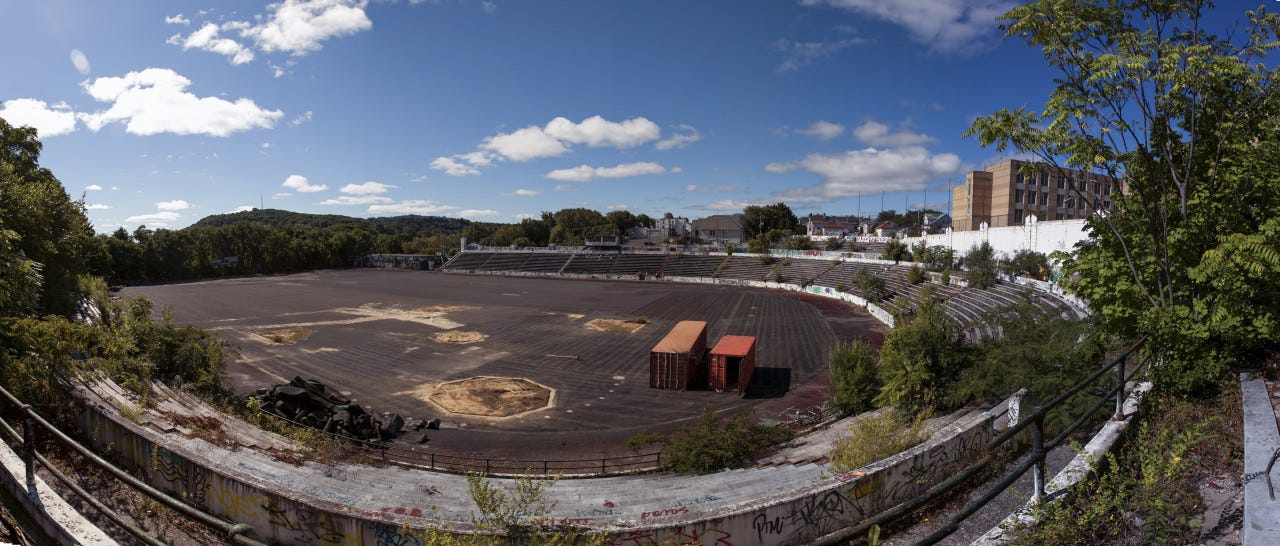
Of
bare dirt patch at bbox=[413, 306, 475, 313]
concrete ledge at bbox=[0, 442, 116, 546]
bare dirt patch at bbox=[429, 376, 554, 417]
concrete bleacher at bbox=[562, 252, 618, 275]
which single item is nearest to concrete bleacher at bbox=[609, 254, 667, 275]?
concrete bleacher at bbox=[562, 252, 618, 275]

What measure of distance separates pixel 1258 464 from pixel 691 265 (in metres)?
74.7

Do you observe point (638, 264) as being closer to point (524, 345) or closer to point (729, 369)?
point (524, 345)

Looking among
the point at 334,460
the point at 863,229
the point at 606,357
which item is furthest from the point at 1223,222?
the point at 863,229

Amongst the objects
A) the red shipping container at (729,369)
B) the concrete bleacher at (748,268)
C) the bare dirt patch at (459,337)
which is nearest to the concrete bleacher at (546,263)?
the concrete bleacher at (748,268)

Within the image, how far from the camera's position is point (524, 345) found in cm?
3056

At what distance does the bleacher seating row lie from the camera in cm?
3481

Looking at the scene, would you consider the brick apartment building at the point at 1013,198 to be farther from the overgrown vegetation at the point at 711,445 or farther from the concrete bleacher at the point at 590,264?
the overgrown vegetation at the point at 711,445

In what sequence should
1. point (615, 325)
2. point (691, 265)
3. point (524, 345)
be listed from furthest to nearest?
point (691, 265)
point (615, 325)
point (524, 345)

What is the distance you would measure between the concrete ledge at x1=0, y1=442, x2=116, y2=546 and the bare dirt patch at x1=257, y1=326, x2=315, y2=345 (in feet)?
90.7

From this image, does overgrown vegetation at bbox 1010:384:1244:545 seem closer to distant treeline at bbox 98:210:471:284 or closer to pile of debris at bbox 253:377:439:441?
pile of debris at bbox 253:377:439:441

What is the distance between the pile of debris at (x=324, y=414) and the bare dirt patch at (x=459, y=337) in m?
14.1

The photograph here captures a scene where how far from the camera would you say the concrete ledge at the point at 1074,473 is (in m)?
Answer: 4.96

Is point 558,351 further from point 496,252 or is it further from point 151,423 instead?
point 496,252

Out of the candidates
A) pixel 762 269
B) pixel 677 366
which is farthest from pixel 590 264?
pixel 677 366
